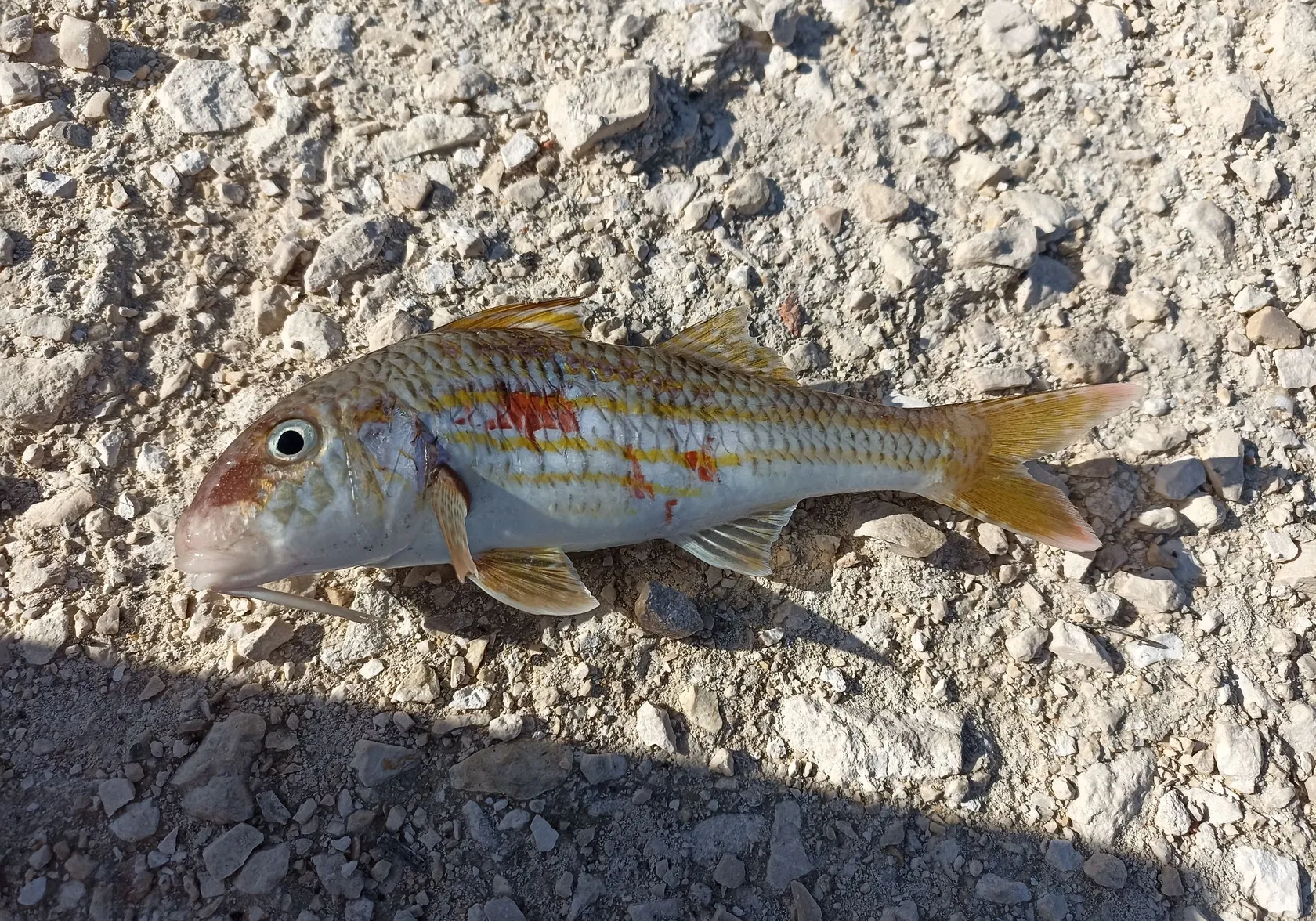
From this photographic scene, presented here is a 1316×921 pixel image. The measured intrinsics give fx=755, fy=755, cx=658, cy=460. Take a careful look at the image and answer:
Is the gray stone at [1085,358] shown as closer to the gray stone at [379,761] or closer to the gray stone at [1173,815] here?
the gray stone at [1173,815]

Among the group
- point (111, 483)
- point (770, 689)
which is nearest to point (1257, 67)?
point (770, 689)

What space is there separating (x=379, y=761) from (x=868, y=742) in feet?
6.25

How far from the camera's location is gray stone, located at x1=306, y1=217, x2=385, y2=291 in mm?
3604

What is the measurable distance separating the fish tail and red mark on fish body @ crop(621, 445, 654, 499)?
4.23ft

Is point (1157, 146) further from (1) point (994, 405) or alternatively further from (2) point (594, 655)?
(2) point (594, 655)

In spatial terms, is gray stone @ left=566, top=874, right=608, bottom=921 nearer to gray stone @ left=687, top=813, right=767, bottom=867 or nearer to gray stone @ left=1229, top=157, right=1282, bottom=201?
gray stone @ left=687, top=813, right=767, bottom=867

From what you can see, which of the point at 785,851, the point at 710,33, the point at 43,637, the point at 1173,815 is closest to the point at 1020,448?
the point at 1173,815

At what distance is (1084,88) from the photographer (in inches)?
165

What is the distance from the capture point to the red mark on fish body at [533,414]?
111 inches

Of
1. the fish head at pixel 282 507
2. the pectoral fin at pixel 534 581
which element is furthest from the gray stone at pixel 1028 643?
the fish head at pixel 282 507

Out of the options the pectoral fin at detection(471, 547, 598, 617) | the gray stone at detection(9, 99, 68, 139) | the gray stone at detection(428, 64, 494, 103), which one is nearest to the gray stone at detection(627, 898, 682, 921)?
the pectoral fin at detection(471, 547, 598, 617)

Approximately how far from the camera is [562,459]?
2.85 meters

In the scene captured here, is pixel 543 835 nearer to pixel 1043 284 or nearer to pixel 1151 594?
pixel 1151 594

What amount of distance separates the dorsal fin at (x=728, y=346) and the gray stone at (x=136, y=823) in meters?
2.64
